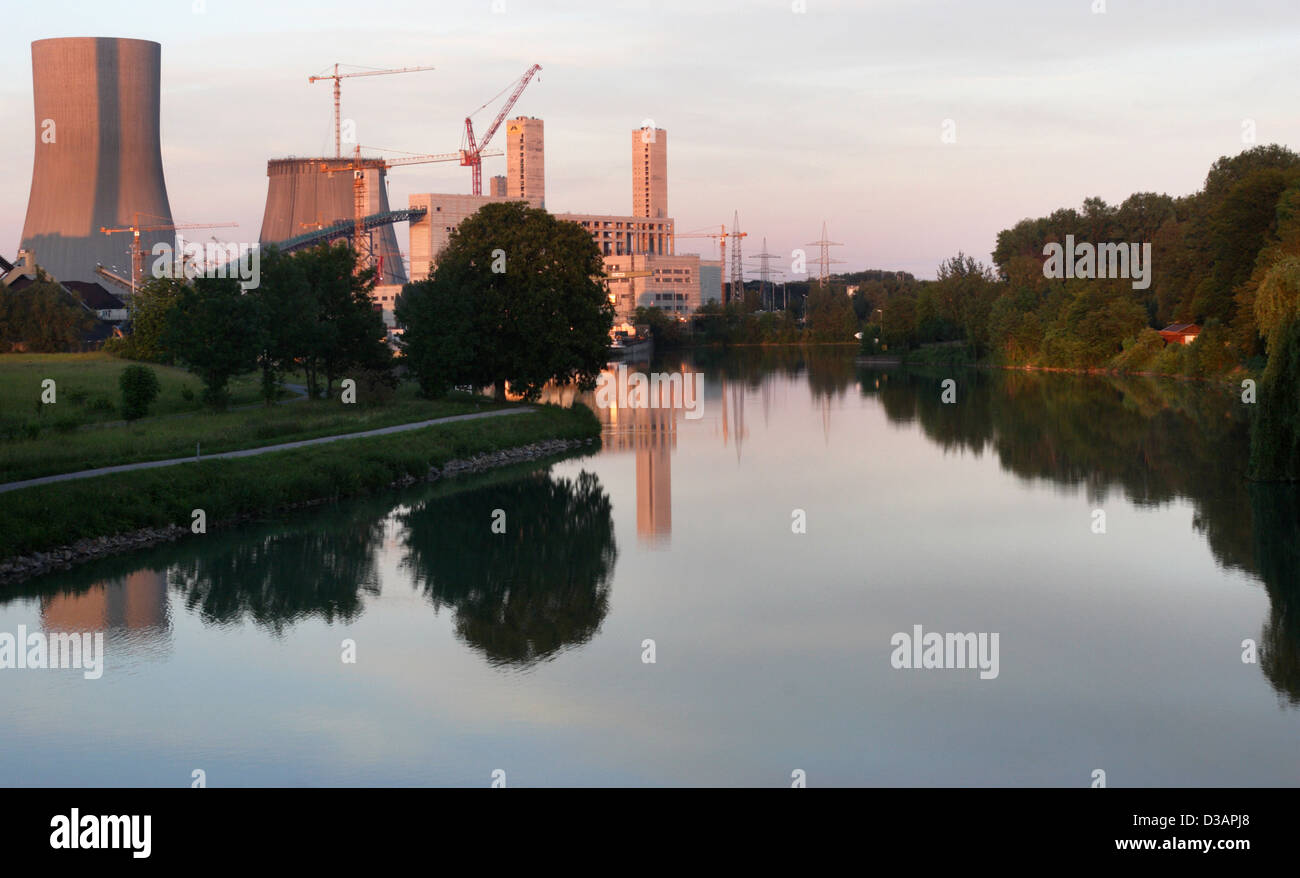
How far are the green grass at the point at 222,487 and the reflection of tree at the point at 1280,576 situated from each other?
19526 mm

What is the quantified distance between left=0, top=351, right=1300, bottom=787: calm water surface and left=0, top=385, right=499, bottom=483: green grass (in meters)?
3.86

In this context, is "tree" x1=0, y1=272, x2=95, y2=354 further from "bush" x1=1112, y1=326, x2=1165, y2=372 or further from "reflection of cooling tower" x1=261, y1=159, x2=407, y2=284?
"bush" x1=1112, y1=326, x2=1165, y2=372

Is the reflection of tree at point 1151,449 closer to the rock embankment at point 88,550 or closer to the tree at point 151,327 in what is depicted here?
the rock embankment at point 88,550

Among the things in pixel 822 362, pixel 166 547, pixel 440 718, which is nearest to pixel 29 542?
pixel 166 547

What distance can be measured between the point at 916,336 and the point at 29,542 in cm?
9854

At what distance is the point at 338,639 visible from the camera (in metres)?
18.2

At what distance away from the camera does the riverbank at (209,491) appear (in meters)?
21.8

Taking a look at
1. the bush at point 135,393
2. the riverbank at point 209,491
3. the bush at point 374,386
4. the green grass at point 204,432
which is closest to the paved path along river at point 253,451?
the green grass at point 204,432

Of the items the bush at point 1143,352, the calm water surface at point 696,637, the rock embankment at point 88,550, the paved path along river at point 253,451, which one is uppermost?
the bush at point 1143,352

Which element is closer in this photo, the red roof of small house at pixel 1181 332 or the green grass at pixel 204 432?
the green grass at pixel 204 432

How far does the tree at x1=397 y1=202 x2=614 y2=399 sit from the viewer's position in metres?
47.2

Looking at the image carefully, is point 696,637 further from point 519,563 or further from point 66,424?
point 66,424

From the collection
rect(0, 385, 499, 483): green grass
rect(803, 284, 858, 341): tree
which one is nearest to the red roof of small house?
rect(0, 385, 499, 483): green grass

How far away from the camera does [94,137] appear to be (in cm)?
8538
